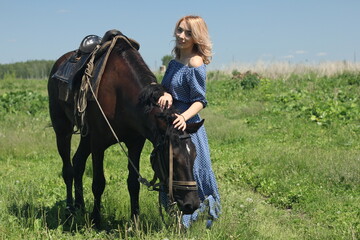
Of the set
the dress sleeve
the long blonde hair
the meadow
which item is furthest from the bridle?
the long blonde hair

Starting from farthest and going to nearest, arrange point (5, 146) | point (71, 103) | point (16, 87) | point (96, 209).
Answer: point (16, 87) → point (5, 146) → point (71, 103) → point (96, 209)

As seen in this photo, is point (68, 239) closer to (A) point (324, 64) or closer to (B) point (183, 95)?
(B) point (183, 95)

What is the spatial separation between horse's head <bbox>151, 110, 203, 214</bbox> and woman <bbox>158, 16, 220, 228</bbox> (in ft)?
1.04

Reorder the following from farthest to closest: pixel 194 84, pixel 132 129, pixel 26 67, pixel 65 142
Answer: pixel 26 67 → pixel 65 142 → pixel 132 129 → pixel 194 84

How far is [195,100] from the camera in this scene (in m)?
4.32

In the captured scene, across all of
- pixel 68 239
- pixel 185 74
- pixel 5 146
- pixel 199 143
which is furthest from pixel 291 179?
pixel 5 146

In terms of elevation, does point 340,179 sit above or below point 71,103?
below

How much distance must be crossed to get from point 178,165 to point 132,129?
3.37 ft

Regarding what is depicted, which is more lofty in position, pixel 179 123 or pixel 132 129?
pixel 179 123

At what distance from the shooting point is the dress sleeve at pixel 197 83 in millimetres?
4273

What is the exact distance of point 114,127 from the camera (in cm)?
471

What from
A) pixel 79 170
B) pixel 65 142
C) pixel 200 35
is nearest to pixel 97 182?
pixel 79 170

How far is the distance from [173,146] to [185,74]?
858 mm

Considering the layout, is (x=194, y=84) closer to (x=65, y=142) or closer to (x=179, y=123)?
(x=179, y=123)
